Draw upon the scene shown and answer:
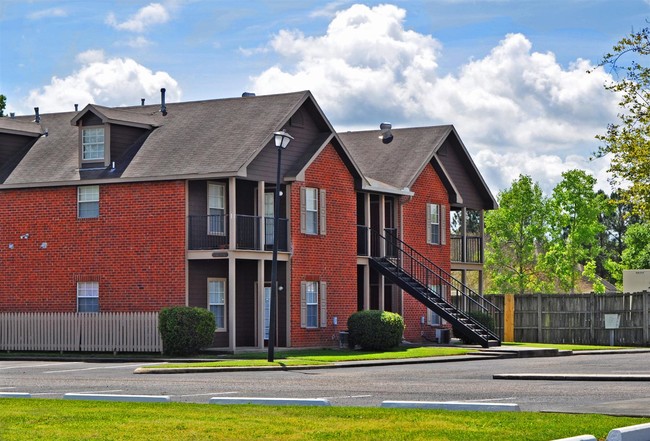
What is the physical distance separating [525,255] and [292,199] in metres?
38.4

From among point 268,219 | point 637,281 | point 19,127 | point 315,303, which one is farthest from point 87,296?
point 637,281

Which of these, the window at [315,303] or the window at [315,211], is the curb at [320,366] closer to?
the window at [315,303]

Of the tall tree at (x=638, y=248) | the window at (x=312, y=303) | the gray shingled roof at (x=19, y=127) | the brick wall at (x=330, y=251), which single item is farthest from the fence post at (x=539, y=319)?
the tall tree at (x=638, y=248)

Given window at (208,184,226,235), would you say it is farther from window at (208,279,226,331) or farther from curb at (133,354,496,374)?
curb at (133,354,496,374)

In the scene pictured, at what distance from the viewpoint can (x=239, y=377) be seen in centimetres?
2652

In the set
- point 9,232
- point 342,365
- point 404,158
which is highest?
point 404,158

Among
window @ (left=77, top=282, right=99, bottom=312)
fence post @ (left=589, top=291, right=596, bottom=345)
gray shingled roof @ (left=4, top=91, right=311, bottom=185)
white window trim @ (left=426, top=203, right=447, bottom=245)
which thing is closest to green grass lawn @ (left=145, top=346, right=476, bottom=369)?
gray shingled roof @ (left=4, top=91, right=311, bottom=185)

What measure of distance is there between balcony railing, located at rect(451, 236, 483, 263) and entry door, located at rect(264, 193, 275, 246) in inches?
544

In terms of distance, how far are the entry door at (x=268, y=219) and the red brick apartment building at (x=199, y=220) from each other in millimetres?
56

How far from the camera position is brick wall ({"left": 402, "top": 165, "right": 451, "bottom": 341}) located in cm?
4741

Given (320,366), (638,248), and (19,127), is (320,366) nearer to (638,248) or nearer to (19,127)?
(19,127)

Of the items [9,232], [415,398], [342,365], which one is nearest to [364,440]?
[415,398]

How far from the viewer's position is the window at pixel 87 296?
39.6 metres

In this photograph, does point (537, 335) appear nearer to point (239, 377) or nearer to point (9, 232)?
point (9, 232)
